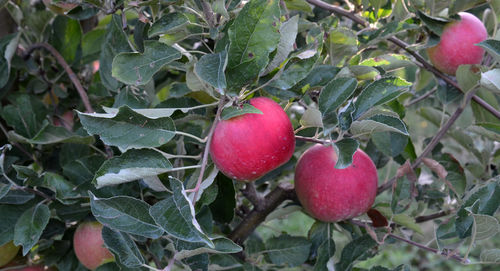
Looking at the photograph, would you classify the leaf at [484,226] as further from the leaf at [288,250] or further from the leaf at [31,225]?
the leaf at [31,225]

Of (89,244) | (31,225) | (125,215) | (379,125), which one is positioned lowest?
(89,244)

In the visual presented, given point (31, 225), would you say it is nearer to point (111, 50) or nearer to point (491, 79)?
point (111, 50)

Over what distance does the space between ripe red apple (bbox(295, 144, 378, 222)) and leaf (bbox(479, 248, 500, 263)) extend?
0.22m

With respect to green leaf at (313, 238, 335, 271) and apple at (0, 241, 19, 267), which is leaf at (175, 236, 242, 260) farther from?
apple at (0, 241, 19, 267)

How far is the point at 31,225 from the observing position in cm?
93

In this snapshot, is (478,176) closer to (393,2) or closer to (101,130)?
(393,2)

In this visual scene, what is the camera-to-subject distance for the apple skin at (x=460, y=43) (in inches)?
41.1

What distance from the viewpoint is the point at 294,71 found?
0.79 m

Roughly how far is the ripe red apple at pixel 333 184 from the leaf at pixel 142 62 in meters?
0.35

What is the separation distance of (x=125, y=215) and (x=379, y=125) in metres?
0.40

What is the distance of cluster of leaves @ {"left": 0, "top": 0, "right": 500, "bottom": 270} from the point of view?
0.74m

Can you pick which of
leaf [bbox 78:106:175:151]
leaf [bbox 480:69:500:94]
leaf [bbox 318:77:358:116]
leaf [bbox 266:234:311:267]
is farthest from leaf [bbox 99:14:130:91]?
leaf [bbox 480:69:500:94]

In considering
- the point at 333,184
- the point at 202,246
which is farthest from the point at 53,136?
the point at 333,184

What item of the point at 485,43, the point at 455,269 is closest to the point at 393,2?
the point at 485,43
